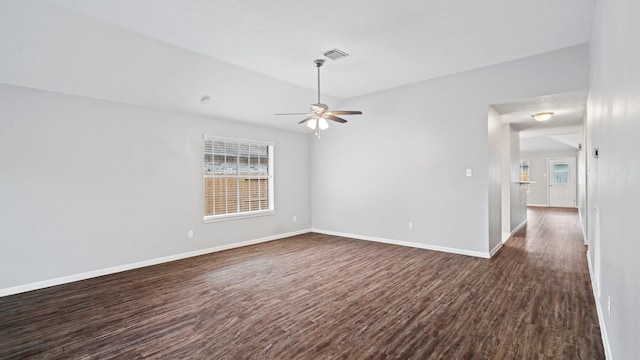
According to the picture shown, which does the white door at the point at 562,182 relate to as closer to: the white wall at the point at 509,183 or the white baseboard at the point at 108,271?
the white wall at the point at 509,183

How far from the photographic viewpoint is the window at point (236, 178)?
18.5ft

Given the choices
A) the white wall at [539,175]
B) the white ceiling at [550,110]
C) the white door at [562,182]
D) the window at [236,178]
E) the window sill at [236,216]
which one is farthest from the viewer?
the white wall at [539,175]

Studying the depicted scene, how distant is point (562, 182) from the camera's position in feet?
40.1

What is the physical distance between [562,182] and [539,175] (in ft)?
2.68

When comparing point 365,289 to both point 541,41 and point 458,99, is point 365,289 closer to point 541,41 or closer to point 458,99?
point 458,99

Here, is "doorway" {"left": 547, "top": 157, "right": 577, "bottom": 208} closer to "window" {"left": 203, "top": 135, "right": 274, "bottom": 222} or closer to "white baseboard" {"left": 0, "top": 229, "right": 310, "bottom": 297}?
"window" {"left": 203, "top": 135, "right": 274, "bottom": 222}

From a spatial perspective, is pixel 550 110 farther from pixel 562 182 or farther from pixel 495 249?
pixel 562 182

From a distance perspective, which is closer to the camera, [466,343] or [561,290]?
[466,343]

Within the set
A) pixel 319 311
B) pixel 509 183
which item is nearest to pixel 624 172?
pixel 319 311

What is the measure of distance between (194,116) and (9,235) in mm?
2920

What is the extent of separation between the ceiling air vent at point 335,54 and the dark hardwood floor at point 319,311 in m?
3.10

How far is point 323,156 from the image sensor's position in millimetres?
7207

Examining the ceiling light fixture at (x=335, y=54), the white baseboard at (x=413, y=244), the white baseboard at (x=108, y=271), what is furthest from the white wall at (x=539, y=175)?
the white baseboard at (x=108, y=271)

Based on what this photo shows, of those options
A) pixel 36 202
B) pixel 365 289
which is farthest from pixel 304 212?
pixel 36 202
